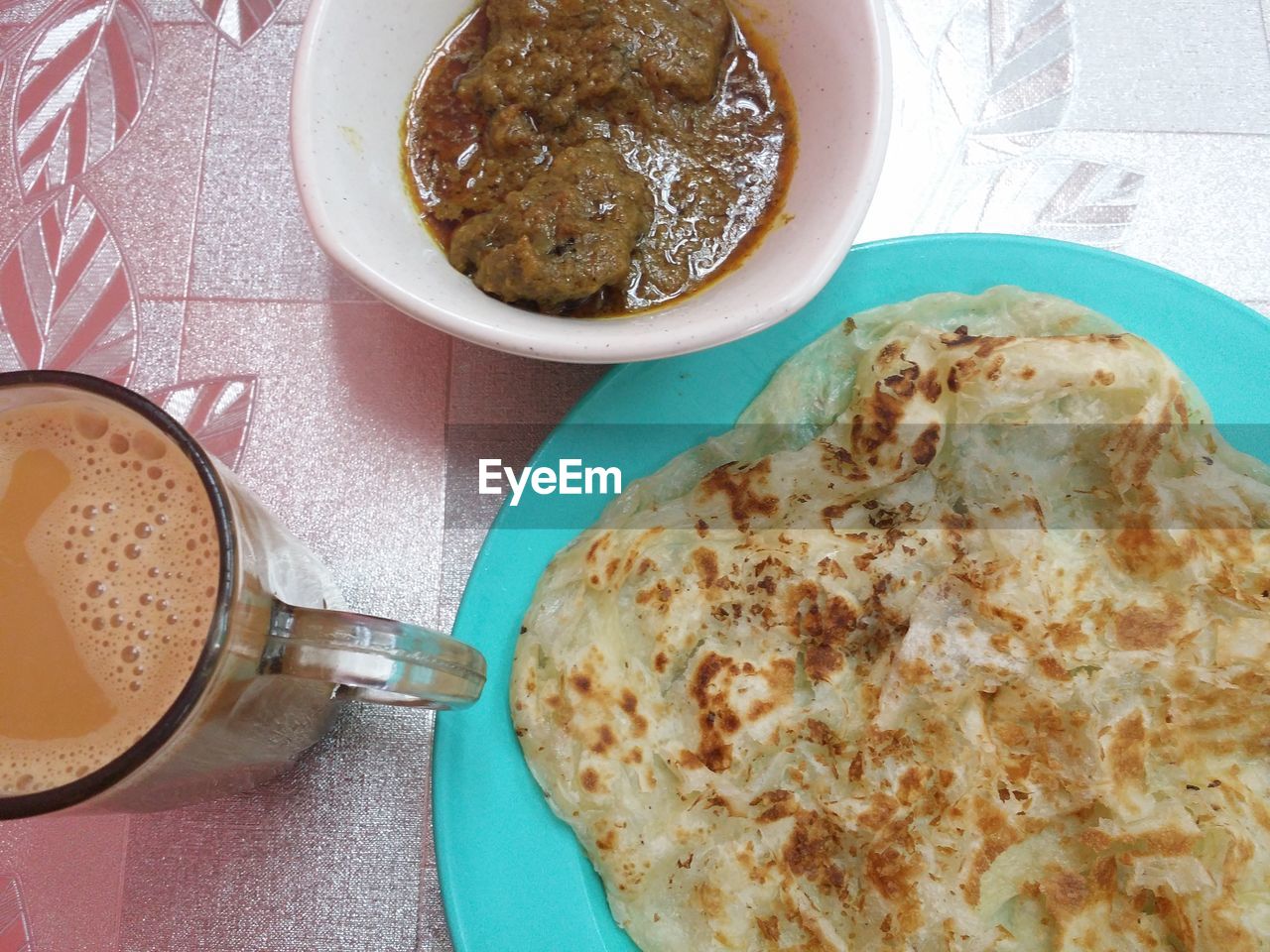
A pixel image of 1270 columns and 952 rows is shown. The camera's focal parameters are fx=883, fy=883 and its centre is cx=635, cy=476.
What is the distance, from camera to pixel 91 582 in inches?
41.2

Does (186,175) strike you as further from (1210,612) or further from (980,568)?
(1210,612)

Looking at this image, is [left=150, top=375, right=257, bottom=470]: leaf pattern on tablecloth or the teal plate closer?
the teal plate

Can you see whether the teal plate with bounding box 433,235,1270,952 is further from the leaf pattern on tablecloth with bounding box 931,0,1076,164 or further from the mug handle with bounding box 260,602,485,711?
the leaf pattern on tablecloth with bounding box 931,0,1076,164

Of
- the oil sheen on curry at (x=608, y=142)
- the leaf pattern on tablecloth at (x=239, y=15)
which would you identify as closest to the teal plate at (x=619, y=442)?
the oil sheen on curry at (x=608, y=142)

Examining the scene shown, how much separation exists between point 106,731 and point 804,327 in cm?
112

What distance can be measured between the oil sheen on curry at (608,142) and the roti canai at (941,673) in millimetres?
320

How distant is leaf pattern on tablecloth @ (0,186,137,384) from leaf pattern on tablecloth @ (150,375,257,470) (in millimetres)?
111

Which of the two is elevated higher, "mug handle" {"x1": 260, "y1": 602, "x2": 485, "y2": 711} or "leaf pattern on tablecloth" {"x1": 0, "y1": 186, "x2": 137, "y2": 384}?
"mug handle" {"x1": 260, "y1": 602, "x2": 485, "y2": 711}

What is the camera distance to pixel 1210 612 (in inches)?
46.8

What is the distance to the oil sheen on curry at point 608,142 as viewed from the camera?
1277 mm

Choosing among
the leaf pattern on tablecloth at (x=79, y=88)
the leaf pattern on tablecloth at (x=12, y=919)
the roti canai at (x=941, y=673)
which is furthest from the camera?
the leaf pattern on tablecloth at (x=79, y=88)

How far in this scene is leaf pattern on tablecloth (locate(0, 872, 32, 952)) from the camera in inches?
57.2

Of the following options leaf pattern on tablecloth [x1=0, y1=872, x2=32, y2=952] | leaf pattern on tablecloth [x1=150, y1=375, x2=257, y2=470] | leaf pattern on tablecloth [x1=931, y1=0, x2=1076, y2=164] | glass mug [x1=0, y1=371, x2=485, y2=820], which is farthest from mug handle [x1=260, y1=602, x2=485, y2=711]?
leaf pattern on tablecloth [x1=931, y1=0, x2=1076, y2=164]

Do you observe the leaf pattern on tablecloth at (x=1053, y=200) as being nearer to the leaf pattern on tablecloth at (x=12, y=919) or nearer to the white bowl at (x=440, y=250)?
the white bowl at (x=440, y=250)
